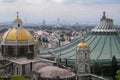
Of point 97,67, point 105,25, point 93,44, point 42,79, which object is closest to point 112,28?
point 105,25

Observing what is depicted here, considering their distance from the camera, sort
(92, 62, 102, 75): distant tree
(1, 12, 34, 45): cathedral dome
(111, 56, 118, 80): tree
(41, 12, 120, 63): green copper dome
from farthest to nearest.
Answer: (41, 12, 120, 63): green copper dome
(92, 62, 102, 75): distant tree
(111, 56, 118, 80): tree
(1, 12, 34, 45): cathedral dome

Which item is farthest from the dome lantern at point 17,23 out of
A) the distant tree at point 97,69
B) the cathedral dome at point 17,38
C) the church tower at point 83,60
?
the distant tree at point 97,69

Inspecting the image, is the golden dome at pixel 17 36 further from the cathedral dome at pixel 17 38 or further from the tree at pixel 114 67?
the tree at pixel 114 67

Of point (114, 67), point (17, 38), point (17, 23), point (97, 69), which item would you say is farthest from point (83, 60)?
point (17, 23)

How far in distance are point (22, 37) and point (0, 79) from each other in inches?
328

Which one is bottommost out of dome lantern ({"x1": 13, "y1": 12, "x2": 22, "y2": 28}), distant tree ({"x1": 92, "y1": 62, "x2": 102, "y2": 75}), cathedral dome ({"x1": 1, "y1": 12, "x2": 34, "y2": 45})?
distant tree ({"x1": 92, "y1": 62, "x2": 102, "y2": 75})

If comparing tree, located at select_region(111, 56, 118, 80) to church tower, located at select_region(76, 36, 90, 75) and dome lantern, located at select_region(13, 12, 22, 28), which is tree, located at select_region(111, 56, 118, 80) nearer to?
church tower, located at select_region(76, 36, 90, 75)

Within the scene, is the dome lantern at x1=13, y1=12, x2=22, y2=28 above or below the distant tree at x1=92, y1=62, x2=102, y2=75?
above

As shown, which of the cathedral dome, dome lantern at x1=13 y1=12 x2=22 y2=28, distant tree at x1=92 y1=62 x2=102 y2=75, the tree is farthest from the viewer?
distant tree at x1=92 y1=62 x2=102 y2=75

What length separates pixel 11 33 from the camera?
4084 cm

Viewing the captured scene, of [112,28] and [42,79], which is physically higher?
[112,28]

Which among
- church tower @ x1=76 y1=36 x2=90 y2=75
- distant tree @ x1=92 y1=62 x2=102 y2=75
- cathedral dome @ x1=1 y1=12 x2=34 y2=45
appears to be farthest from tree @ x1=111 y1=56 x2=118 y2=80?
cathedral dome @ x1=1 y1=12 x2=34 y2=45

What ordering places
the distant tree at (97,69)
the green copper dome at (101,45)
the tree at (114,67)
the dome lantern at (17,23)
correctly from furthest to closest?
the green copper dome at (101,45)
the distant tree at (97,69)
the tree at (114,67)
the dome lantern at (17,23)

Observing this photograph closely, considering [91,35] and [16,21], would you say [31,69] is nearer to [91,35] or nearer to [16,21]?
[16,21]
